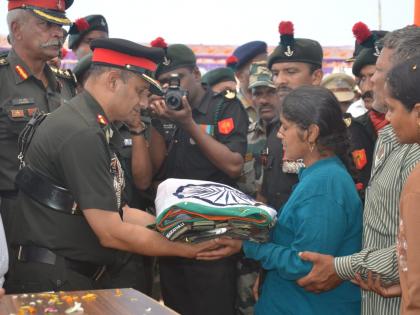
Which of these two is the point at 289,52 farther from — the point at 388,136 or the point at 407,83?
the point at 407,83

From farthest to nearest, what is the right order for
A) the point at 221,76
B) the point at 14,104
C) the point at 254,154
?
the point at 221,76 < the point at 254,154 < the point at 14,104

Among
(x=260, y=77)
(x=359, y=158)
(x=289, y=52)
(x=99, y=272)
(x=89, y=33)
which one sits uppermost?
(x=89, y=33)

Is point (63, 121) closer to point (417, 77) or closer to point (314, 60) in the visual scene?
point (417, 77)

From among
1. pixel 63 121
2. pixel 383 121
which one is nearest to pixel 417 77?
pixel 63 121

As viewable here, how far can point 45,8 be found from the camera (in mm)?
3984

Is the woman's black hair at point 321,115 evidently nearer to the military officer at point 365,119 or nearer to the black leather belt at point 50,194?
the military officer at point 365,119

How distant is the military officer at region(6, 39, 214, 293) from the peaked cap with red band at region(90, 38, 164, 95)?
24 centimetres

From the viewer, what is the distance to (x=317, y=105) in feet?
9.18

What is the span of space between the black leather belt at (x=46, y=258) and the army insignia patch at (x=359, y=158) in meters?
1.57

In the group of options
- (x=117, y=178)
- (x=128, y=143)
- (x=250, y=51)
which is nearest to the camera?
(x=117, y=178)

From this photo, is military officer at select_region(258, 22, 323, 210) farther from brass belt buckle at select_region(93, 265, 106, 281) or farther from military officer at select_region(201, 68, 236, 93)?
military officer at select_region(201, 68, 236, 93)

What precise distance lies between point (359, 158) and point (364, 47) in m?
0.90

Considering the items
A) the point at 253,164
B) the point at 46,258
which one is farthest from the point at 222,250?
the point at 253,164

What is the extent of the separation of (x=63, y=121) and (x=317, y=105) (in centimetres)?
110
